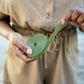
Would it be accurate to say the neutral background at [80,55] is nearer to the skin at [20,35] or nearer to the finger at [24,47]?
the skin at [20,35]

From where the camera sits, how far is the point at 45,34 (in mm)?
1146

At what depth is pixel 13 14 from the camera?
113 centimetres

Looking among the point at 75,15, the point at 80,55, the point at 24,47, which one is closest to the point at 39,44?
the point at 24,47

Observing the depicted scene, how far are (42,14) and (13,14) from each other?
161 mm

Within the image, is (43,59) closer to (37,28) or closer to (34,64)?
(34,64)

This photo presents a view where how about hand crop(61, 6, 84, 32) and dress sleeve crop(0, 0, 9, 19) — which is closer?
hand crop(61, 6, 84, 32)

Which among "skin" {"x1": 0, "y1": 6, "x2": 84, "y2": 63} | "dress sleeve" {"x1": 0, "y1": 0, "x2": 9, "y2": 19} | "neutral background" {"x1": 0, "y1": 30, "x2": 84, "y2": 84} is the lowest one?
"neutral background" {"x1": 0, "y1": 30, "x2": 84, "y2": 84}

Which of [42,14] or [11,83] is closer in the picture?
[42,14]

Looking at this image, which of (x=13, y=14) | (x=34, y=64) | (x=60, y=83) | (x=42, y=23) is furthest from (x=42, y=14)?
(x=60, y=83)

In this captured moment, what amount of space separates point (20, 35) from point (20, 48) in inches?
3.3

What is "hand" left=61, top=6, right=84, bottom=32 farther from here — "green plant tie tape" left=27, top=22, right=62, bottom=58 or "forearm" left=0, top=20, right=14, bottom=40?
"forearm" left=0, top=20, right=14, bottom=40

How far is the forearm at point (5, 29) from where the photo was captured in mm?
1169

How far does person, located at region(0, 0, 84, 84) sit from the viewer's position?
3.60 ft

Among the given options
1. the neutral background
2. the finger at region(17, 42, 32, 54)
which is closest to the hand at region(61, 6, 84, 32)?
the finger at region(17, 42, 32, 54)
